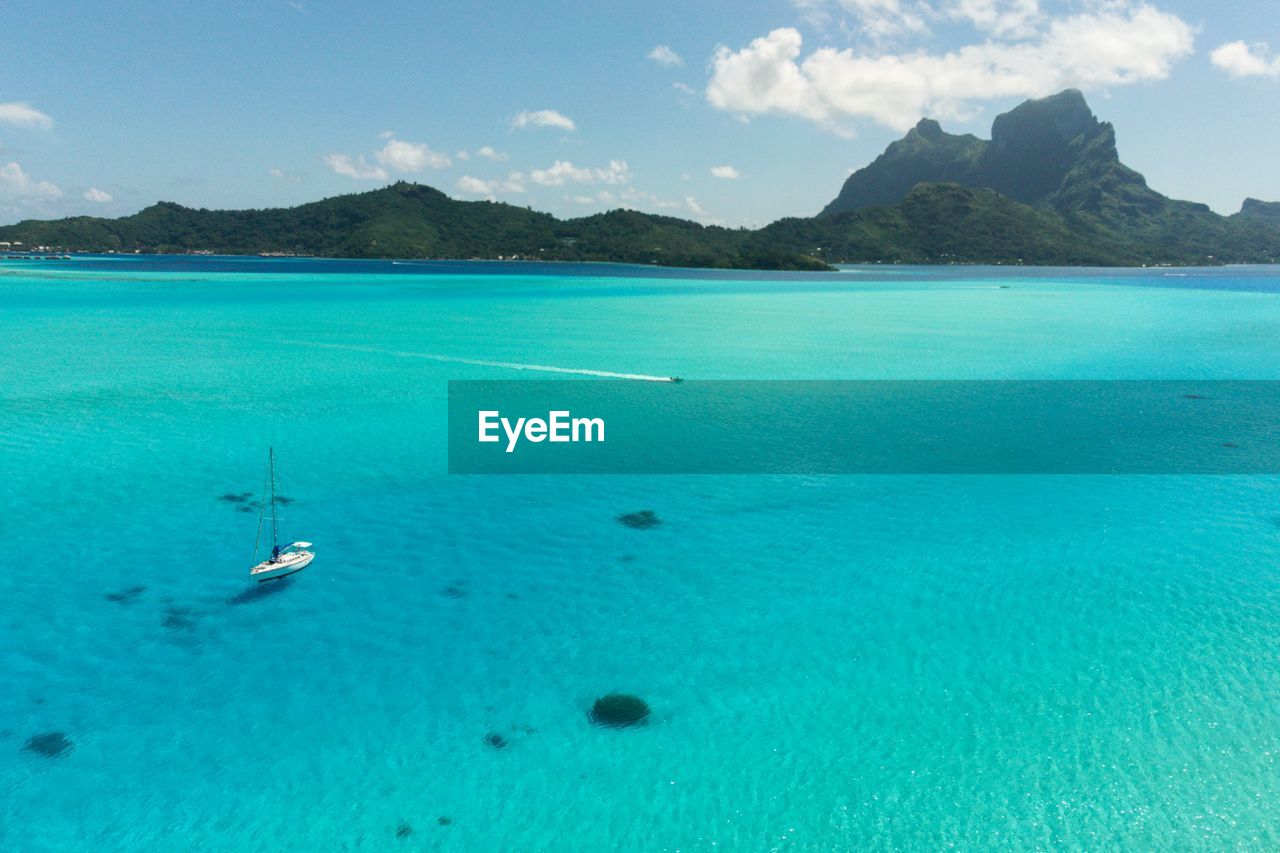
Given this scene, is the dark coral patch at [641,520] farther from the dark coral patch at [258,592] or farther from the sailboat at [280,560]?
the dark coral patch at [258,592]

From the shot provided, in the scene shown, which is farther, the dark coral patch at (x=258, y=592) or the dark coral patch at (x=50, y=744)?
the dark coral patch at (x=258, y=592)

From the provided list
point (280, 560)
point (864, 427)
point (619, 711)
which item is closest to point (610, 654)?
point (619, 711)

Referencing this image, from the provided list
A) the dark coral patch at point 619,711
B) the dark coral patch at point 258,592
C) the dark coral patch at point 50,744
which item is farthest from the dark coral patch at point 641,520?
the dark coral patch at point 50,744

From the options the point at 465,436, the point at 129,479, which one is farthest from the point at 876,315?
the point at 129,479

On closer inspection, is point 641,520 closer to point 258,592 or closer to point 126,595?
point 258,592

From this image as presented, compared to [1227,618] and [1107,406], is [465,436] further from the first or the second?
[1107,406]

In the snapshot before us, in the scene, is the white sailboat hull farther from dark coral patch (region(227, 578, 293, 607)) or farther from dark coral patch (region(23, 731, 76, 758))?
dark coral patch (region(23, 731, 76, 758))

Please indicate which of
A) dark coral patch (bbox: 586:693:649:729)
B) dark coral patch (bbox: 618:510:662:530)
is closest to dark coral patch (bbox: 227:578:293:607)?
dark coral patch (bbox: 586:693:649:729)
